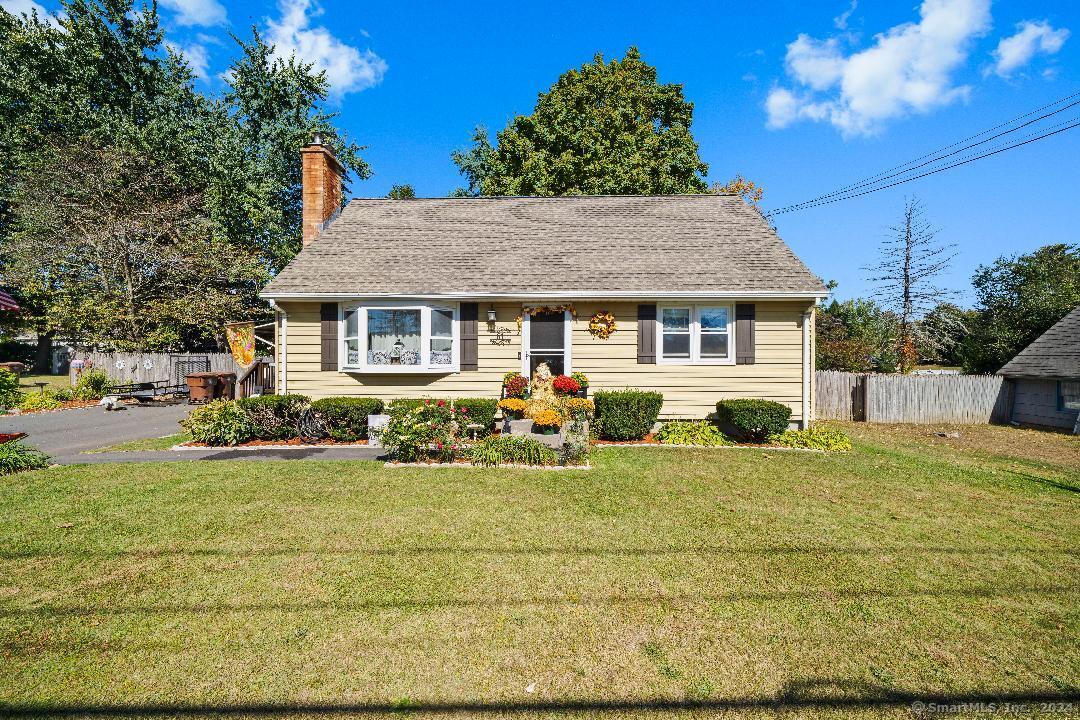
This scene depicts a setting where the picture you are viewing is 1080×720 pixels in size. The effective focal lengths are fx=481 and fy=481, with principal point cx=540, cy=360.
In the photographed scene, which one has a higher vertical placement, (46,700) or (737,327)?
(737,327)

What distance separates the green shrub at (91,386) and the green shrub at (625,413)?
60.2ft

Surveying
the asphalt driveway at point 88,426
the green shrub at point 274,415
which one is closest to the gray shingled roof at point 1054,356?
the green shrub at point 274,415

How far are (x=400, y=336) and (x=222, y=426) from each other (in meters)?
4.12

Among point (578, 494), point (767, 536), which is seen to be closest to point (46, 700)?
point (578, 494)

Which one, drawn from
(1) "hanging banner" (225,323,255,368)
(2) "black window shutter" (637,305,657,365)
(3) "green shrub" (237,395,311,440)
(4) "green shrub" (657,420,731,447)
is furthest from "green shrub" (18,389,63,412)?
(4) "green shrub" (657,420,731,447)

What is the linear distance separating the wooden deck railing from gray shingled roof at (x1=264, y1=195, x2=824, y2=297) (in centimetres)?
453

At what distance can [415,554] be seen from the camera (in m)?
4.88

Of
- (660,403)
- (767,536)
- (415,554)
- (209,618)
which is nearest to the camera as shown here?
(209,618)

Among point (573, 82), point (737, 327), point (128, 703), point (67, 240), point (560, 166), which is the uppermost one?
point (573, 82)

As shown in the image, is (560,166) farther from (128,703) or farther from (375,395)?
(128,703)

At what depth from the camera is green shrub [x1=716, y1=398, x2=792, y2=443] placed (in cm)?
1026

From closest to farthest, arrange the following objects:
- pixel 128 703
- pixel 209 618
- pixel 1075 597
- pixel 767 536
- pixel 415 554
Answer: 1. pixel 128 703
2. pixel 209 618
3. pixel 1075 597
4. pixel 415 554
5. pixel 767 536

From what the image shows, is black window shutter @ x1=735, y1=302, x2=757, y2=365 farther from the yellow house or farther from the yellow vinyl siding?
the yellow vinyl siding

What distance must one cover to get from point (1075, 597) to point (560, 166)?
2274 cm
